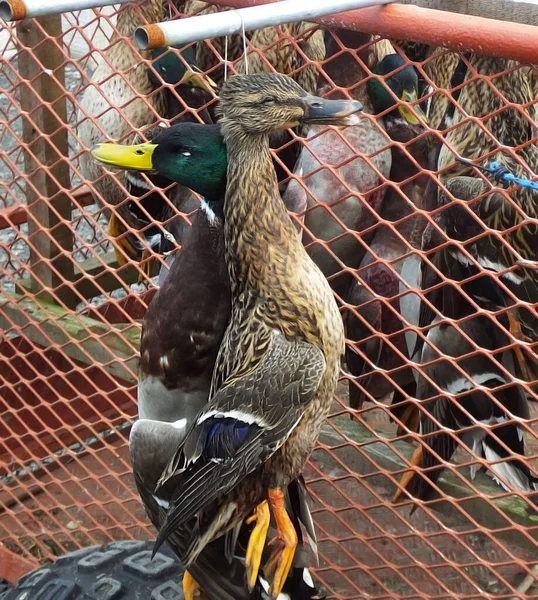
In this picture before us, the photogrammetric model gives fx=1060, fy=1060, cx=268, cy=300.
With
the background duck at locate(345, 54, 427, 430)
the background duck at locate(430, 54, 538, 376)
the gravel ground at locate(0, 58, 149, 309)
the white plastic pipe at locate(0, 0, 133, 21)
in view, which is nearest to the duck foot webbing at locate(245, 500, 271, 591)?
the background duck at locate(430, 54, 538, 376)

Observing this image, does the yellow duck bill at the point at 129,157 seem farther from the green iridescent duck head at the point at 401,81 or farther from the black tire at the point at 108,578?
the green iridescent duck head at the point at 401,81

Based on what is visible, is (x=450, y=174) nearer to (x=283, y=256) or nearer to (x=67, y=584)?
(x=283, y=256)

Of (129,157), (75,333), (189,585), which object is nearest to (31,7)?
(129,157)

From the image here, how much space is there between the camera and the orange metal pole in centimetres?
192

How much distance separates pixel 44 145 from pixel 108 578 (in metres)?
1.48

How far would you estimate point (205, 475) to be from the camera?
1.86 m

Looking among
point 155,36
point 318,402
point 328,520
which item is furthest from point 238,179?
point 328,520

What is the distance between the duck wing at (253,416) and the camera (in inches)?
71.6

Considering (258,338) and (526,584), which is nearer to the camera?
(258,338)

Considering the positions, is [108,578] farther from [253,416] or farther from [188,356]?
[253,416]

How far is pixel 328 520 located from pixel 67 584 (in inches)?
56.1

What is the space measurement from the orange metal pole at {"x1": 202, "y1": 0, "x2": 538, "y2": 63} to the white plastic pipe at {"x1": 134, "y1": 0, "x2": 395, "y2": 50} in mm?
93

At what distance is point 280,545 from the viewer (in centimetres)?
198

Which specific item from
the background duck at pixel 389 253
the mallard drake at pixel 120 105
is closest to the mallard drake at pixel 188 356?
the background duck at pixel 389 253
